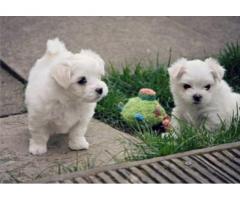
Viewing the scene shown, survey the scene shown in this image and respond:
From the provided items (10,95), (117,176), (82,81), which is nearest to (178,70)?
(82,81)

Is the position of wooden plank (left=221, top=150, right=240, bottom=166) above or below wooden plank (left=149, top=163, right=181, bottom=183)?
above

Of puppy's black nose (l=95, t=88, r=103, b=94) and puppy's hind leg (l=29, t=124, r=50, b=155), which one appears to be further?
puppy's hind leg (l=29, t=124, r=50, b=155)

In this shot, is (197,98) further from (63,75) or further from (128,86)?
(63,75)

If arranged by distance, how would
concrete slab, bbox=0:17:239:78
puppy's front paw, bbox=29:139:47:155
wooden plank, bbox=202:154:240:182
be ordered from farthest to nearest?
1. concrete slab, bbox=0:17:239:78
2. puppy's front paw, bbox=29:139:47:155
3. wooden plank, bbox=202:154:240:182

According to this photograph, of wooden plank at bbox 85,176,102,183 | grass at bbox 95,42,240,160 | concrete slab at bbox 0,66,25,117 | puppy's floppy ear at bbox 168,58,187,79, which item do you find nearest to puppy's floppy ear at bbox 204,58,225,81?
puppy's floppy ear at bbox 168,58,187,79

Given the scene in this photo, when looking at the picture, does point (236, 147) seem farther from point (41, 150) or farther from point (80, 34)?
point (80, 34)

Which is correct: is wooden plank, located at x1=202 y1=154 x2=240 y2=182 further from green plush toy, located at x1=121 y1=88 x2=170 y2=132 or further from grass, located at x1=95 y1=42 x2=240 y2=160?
green plush toy, located at x1=121 y1=88 x2=170 y2=132

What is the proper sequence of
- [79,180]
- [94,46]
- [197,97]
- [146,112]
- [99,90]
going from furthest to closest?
[94,46] < [146,112] < [197,97] < [99,90] < [79,180]
